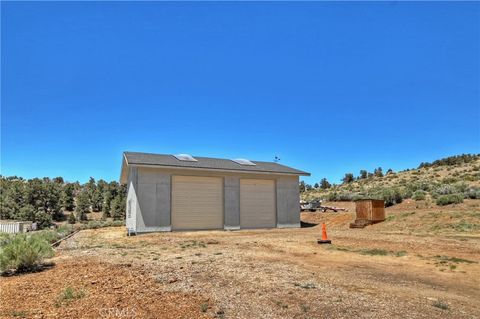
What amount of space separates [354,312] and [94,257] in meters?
7.54

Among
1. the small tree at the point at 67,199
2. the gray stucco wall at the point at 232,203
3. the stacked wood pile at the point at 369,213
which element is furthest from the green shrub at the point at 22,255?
the small tree at the point at 67,199

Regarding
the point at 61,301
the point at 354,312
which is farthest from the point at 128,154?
the point at 354,312

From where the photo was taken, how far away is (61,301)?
5.86 m

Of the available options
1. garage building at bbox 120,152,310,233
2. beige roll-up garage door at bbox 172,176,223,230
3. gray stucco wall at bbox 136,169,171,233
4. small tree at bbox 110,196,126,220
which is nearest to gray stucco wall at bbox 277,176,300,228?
garage building at bbox 120,152,310,233

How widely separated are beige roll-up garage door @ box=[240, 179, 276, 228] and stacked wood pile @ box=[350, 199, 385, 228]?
547cm

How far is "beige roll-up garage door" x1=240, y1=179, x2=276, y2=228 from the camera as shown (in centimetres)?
2302

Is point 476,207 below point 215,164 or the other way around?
below

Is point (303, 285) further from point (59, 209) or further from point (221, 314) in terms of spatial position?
point (59, 209)

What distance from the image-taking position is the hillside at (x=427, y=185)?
24.6 meters

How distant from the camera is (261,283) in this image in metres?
7.18

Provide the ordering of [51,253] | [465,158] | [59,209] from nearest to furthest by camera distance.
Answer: [51,253] < [59,209] < [465,158]

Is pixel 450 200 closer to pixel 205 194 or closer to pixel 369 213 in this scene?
pixel 369 213

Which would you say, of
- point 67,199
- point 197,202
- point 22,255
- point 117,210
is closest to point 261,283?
point 22,255

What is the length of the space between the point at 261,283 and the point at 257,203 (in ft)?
53.3
